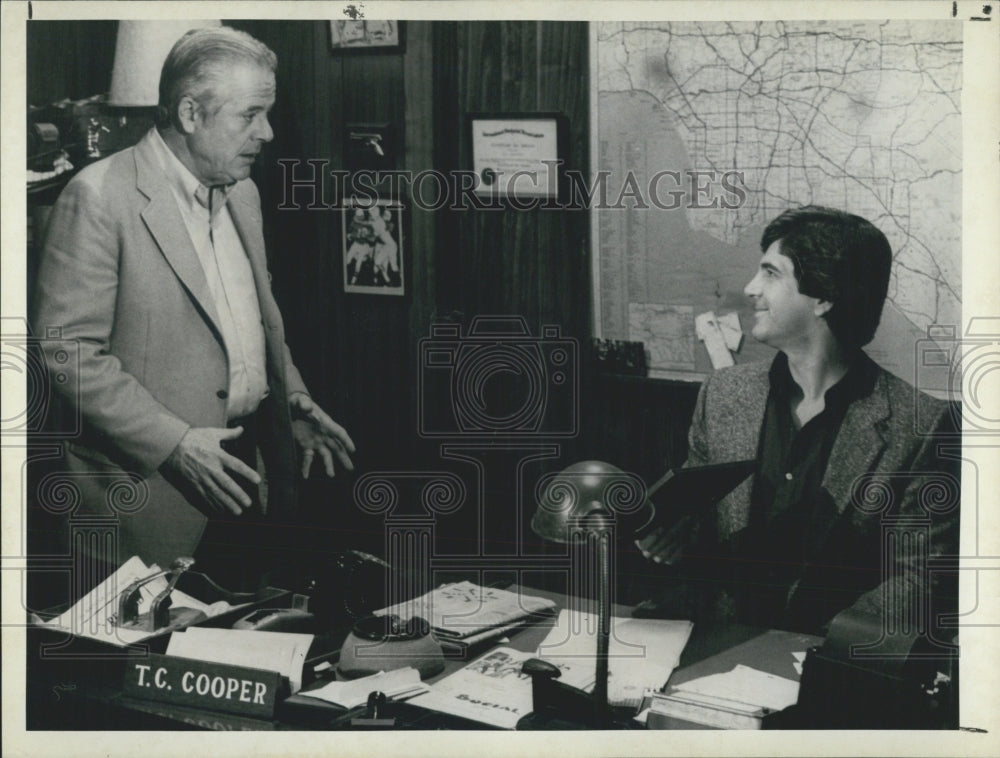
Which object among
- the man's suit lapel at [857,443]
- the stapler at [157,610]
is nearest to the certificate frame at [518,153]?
the man's suit lapel at [857,443]

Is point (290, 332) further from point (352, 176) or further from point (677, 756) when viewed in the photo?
point (677, 756)

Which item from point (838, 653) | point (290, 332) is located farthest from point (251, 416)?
point (838, 653)

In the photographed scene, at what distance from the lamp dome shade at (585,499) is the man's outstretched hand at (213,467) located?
2.59 ft

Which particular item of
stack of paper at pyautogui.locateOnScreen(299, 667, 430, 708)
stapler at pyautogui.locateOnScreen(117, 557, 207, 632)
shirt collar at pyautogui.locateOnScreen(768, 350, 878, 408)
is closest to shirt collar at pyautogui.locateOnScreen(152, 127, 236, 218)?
stapler at pyautogui.locateOnScreen(117, 557, 207, 632)

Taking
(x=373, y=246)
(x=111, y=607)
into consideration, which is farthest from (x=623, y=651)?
(x=111, y=607)

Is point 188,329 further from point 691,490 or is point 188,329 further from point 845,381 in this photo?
point 845,381

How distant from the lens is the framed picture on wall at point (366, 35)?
2998 mm

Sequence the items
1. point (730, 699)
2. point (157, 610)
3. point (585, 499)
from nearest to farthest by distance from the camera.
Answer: point (730, 699) < point (585, 499) < point (157, 610)

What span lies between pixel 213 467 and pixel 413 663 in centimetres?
74

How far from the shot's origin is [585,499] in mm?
2848

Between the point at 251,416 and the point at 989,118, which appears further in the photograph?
the point at 251,416

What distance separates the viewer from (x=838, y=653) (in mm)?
2855

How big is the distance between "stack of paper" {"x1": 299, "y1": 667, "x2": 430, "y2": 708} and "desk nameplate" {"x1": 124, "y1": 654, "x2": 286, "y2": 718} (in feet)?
0.33

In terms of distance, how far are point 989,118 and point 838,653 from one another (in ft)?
4.46
